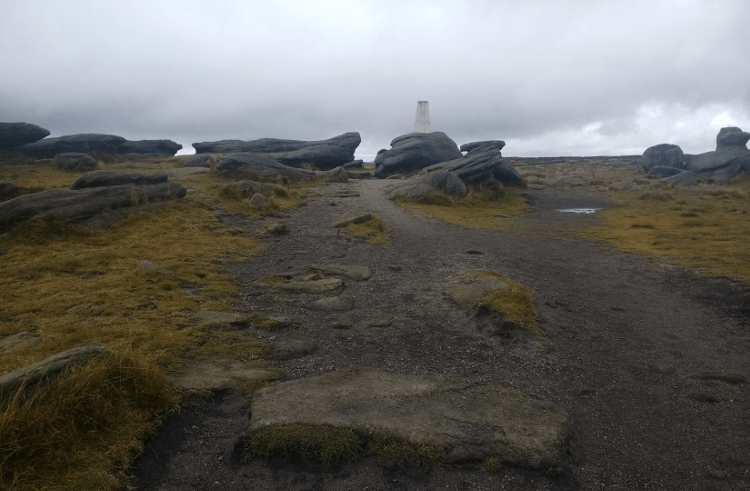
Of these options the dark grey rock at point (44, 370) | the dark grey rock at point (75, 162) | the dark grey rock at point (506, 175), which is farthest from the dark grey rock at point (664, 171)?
the dark grey rock at point (44, 370)

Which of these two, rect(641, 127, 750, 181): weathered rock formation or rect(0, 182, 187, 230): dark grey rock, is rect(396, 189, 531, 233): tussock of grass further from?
rect(641, 127, 750, 181): weathered rock formation

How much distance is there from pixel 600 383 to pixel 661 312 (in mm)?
3995

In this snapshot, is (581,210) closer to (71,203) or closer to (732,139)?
(71,203)

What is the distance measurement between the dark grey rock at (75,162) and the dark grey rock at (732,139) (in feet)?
236

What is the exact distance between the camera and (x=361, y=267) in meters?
11.4

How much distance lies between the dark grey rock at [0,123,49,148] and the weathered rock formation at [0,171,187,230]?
3135 centimetres

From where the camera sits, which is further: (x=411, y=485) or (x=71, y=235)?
(x=71, y=235)

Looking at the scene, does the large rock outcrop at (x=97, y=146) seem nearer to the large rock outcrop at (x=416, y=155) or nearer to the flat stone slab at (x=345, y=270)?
the large rock outcrop at (x=416, y=155)

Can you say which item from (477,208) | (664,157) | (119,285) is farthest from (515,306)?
(664,157)

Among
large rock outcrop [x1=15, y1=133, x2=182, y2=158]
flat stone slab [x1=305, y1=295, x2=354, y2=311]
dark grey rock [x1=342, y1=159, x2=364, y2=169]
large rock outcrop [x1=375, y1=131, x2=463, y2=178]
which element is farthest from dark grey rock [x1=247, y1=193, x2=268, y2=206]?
dark grey rock [x1=342, y1=159, x2=364, y2=169]

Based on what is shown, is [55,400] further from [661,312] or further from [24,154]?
[24,154]

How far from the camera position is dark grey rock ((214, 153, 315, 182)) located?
28.0 meters

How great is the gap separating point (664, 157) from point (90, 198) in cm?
7285

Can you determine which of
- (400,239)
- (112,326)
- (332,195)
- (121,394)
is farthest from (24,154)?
(121,394)
